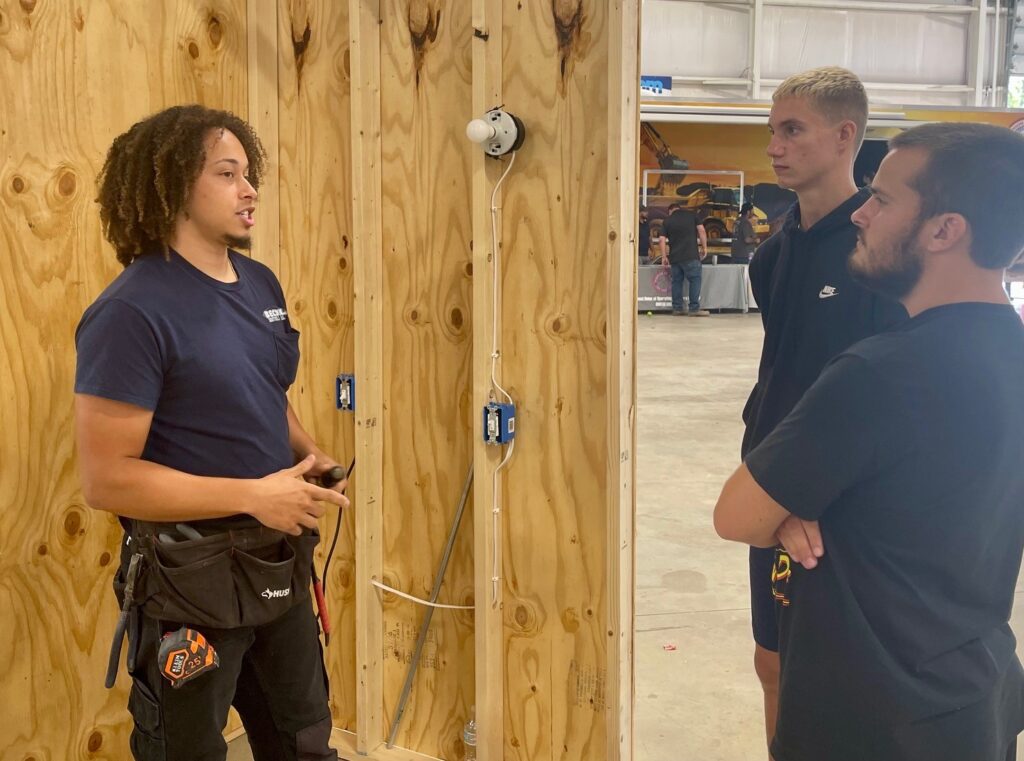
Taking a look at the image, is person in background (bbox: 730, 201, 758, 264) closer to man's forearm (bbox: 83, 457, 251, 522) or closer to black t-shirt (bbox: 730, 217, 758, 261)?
black t-shirt (bbox: 730, 217, 758, 261)

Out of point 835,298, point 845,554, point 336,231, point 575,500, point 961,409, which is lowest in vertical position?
point 575,500

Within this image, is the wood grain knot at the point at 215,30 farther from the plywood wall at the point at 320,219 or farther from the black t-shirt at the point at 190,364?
the black t-shirt at the point at 190,364

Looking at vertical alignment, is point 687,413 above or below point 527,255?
below

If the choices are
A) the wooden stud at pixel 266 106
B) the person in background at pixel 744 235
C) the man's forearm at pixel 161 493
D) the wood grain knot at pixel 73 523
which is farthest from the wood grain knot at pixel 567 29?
the person in background at pixel 744 235

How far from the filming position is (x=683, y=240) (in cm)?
1336

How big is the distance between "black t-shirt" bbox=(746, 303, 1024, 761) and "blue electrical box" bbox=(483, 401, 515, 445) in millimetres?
1232

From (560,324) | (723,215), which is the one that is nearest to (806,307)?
(560,324)

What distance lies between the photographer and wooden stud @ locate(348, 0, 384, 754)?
2.68 m

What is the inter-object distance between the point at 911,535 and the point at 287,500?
1.16 metres

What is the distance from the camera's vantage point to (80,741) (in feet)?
8.56

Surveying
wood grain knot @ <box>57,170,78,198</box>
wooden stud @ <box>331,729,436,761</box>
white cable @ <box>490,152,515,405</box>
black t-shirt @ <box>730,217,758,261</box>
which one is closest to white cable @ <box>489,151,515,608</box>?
white cable @ <box>490,152,515,405</box>

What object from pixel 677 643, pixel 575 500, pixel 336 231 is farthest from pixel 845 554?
pixel 677 643

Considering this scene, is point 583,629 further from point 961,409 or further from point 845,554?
point 961,409

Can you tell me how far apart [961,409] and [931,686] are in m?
0.41
